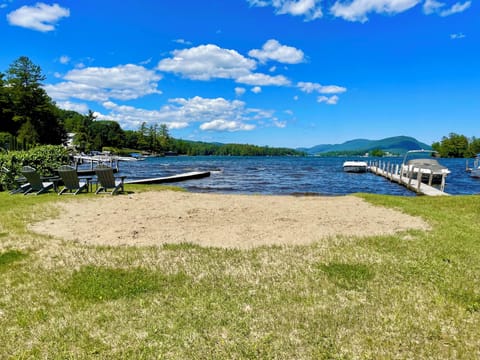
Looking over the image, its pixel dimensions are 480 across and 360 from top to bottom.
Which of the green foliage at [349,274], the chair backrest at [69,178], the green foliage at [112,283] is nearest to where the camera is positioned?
the green foliage at [112,283]

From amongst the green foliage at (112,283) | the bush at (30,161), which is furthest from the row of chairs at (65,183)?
the green foliage at (112,283)

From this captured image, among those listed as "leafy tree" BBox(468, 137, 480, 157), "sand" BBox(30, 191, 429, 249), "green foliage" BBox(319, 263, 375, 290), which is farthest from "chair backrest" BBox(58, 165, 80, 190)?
"leafy tree" BBox(468, 137, 480, 157)

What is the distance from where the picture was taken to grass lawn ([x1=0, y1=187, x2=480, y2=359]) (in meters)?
3.14

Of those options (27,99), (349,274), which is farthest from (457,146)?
(349,274)

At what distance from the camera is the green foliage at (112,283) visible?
14.0 ft

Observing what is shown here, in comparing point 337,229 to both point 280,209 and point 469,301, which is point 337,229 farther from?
point 469,301

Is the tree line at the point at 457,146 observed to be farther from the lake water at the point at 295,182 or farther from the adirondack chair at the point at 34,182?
the adirondack chair at the point at 34,182

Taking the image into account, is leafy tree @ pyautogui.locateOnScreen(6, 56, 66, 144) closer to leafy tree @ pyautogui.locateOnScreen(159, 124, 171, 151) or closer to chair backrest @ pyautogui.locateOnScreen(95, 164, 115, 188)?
chair backrest @ pyautogui.locateOnScreen(95, 164, 115, 188)

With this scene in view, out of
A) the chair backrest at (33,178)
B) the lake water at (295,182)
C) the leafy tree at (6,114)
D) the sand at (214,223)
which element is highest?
the leafy tree at (6,114)

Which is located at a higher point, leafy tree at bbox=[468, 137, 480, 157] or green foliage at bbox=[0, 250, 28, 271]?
leafy tree at bbox=[468, 137, 480, 157]

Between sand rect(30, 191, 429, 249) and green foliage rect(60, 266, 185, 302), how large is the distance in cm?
158

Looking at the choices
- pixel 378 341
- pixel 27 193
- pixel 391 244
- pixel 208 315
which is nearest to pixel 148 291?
pixel 208 315

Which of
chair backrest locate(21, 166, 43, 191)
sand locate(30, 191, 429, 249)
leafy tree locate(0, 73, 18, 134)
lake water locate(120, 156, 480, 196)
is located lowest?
lake water locate(120, 156, 480, 196)

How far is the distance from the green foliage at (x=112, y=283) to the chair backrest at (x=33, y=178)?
9732 millimetres
